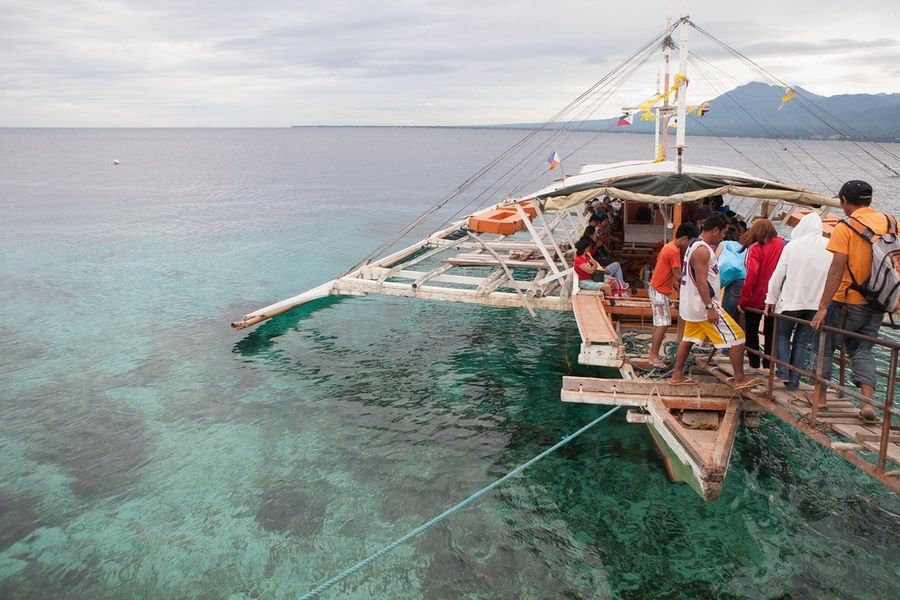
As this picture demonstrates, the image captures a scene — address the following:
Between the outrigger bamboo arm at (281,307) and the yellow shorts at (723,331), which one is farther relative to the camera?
the outrigger bamboo arm at (281,307)

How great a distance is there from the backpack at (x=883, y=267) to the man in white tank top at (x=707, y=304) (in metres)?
1.26

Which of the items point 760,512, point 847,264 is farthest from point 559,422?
point 847,264

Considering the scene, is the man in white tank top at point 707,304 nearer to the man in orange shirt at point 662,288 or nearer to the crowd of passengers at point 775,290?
the crowd of passengers at point 775,290

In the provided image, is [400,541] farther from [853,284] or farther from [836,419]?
[853,284]

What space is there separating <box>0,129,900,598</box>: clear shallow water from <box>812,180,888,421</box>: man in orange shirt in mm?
2348

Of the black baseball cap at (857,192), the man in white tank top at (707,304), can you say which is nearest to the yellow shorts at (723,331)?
the man in white tank top at (707,304)

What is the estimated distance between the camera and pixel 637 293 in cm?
1222

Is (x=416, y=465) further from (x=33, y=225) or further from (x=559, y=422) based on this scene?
(x=33, y=225)

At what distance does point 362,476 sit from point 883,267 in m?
6.79

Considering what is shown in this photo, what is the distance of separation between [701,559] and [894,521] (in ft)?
8.46

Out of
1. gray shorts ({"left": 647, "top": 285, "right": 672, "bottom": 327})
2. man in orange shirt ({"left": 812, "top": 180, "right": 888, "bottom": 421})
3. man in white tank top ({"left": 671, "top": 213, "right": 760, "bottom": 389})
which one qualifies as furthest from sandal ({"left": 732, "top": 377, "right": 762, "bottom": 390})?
gray shorts ({"left": 647, "top": 285, "right": 672, "bottom": 327})

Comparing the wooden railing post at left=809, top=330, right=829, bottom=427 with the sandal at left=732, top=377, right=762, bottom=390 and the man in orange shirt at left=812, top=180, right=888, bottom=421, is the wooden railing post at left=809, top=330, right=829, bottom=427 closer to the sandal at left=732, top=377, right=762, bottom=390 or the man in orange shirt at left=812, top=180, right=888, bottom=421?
the man in orange shirt at left=812, top=180, right=888, bottom=421

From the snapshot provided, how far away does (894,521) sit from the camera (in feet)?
24.7

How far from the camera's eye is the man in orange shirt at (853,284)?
574 cm
